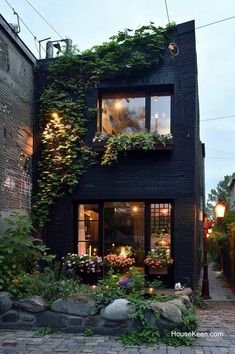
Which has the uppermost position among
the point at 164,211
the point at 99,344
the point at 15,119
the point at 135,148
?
the point at 15,119

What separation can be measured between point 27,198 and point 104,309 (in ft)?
14.3

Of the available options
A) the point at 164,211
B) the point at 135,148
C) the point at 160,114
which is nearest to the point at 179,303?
the point at 164,211

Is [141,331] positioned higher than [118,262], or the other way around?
[118,262]

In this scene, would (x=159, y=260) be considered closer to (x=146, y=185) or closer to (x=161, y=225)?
(x=161, y=225)

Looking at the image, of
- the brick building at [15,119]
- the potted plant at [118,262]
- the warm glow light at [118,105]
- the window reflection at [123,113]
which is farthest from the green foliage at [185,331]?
the warm glow light at [118,105]

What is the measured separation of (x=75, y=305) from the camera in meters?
7.04

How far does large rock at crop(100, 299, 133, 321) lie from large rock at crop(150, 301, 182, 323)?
39 centimetres

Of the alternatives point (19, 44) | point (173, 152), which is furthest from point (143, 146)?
point (19, 44)

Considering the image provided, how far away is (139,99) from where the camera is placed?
428 inches

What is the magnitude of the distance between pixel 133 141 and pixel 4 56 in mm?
3355

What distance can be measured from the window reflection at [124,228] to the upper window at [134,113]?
1842mm

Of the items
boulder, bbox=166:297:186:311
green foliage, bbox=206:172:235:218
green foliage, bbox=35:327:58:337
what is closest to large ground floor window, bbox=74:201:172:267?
boulder, bbox=166:297:186:311

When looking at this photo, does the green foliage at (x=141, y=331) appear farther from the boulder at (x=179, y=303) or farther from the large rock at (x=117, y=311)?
the boulder at (x=179, y=303)

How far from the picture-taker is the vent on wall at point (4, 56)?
9297 millimetres
